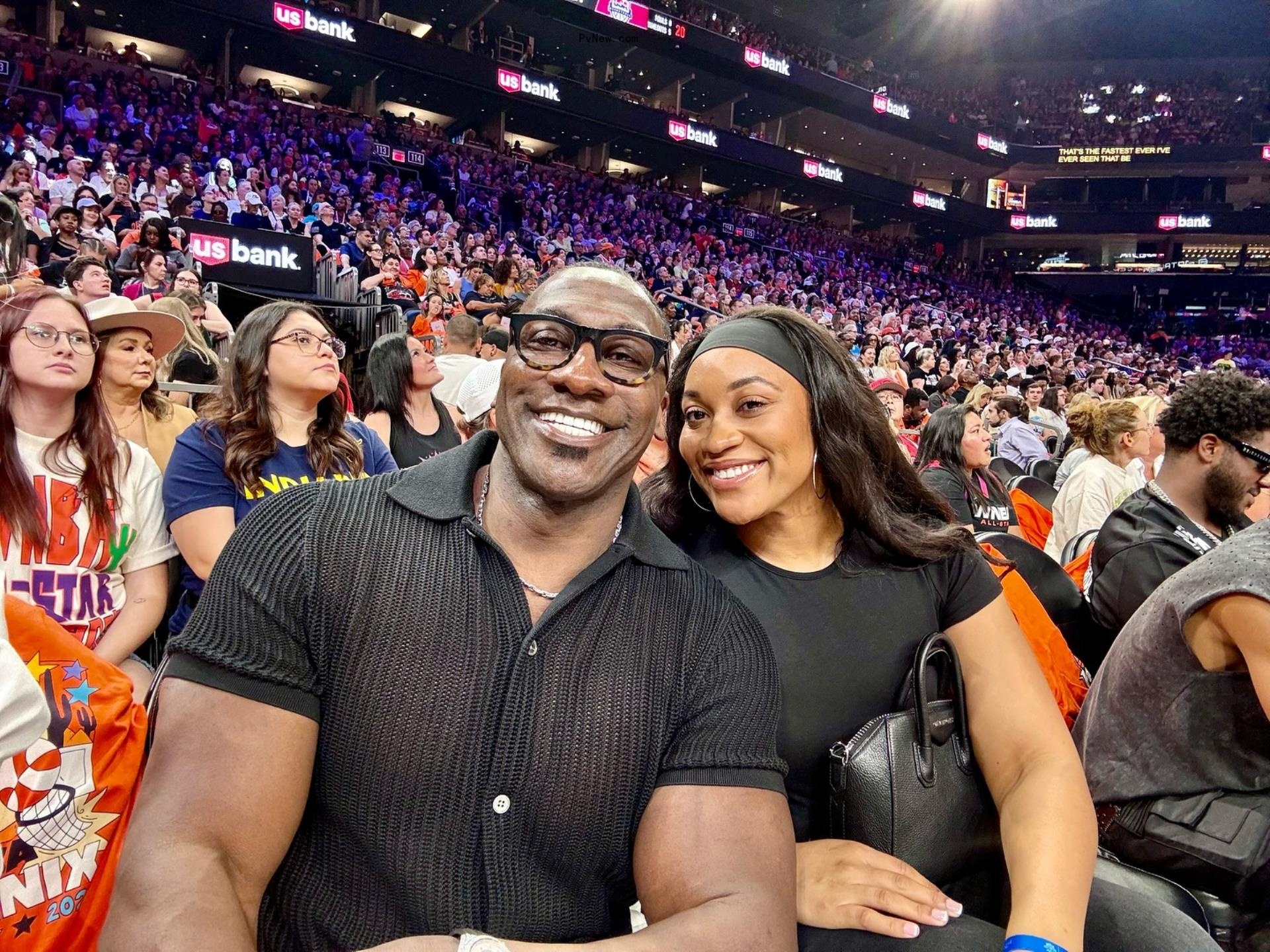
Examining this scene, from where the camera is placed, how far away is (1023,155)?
118ft

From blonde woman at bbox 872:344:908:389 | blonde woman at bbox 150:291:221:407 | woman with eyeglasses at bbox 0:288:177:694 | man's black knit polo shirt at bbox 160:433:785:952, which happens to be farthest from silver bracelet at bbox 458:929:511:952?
blonde woman at bbox 872:344:908:389

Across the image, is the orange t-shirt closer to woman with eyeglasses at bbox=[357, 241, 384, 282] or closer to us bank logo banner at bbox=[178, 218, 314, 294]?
us bank logo banner at bbox=[178, 218, 314, 294]

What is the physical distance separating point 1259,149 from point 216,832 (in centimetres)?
4296

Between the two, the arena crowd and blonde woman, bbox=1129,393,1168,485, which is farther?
blonde woman, bbox=1129,393,1168,485

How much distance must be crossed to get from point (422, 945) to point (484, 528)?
629 millimetres

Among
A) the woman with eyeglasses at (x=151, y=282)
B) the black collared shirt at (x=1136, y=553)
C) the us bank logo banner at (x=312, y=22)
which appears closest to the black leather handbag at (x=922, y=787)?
the black collared shirt at (x=1136, y=553)

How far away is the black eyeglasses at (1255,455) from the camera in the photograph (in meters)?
2.91

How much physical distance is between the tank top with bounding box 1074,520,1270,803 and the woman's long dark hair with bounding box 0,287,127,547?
8.89ft

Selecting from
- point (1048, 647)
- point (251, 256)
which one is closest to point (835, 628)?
point (1048, 647)

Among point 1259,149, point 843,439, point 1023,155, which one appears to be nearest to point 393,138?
point 843,439

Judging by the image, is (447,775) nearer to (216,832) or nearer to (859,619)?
(216,832)

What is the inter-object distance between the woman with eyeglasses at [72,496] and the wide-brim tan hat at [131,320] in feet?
2.28

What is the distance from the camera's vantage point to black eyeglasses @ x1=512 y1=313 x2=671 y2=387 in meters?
1.52
